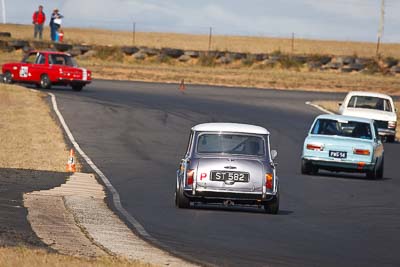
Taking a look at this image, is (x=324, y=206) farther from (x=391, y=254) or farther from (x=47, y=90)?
(x=47, y=90)

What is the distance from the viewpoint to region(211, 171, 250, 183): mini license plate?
18594 mm

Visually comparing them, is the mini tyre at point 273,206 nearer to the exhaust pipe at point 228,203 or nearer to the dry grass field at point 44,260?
the exhaust pipe at point 228,203

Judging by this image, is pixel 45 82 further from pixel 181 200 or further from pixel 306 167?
pixel 181 200

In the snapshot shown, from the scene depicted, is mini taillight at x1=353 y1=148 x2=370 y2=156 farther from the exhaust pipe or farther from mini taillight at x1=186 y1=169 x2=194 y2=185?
mini taillight at x1=186 y1=169 x2=194 y2=185

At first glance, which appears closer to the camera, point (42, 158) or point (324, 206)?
point (324, 206)

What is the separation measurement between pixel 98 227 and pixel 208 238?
1.63 m

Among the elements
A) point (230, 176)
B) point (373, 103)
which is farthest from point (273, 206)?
point (373, 103)

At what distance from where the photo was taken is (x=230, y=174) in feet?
61.1

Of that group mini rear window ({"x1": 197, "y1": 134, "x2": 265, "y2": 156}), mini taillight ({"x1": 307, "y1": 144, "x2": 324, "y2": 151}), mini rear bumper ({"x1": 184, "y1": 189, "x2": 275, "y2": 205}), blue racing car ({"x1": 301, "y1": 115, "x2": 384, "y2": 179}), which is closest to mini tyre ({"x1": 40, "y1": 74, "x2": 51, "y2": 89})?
blue racing car ({"x1": 301, "y1": 115, "x2": 384, "y2": 179})

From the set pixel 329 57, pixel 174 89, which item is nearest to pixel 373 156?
pixel 174 89

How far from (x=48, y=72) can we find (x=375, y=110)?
52.4ft

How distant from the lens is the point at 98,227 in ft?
53.5

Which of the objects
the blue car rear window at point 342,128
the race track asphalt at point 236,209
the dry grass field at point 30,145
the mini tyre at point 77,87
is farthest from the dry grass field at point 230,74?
the blue car rear window at point 342,128

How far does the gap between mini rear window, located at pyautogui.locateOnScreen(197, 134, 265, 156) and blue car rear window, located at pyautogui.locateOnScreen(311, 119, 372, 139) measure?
825cm
